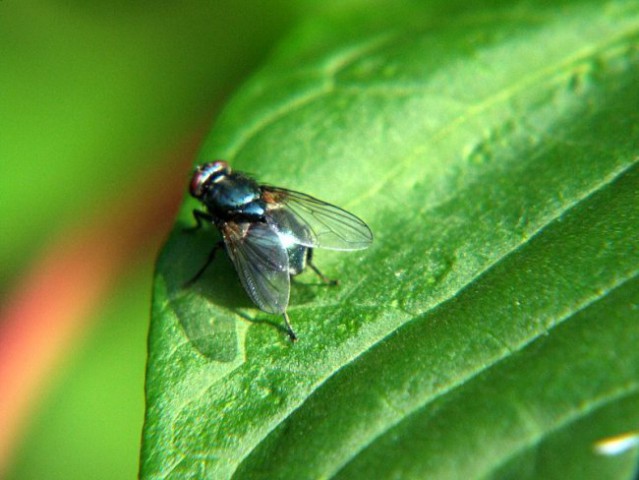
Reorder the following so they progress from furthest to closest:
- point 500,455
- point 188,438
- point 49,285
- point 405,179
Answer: point 49,285 → point 405,179 → point 188,438 → point 500,455

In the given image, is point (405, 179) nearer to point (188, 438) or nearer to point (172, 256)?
point (172, 256)

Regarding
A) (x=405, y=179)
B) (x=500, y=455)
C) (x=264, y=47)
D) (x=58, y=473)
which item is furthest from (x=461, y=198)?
(x=58, y=473)

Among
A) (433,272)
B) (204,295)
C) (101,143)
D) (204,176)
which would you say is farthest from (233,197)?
(101,143)

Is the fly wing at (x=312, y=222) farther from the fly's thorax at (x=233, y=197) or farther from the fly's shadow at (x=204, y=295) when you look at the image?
the fly's shadow at (x=204, y=295)

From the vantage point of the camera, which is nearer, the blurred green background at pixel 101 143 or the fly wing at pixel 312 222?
the fly wing at pixel 312 222

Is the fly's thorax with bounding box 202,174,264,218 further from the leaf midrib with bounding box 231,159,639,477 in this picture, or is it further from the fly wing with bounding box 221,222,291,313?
the leaf midrib with bounding box 231,159,639,477

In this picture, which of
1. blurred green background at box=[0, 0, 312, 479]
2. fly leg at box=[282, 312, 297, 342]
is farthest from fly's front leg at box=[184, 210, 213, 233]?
blurred green background at box=[0, 0, 312, 479]

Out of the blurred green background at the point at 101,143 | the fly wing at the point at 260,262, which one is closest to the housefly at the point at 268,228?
the fly wing at the point at 260,262
